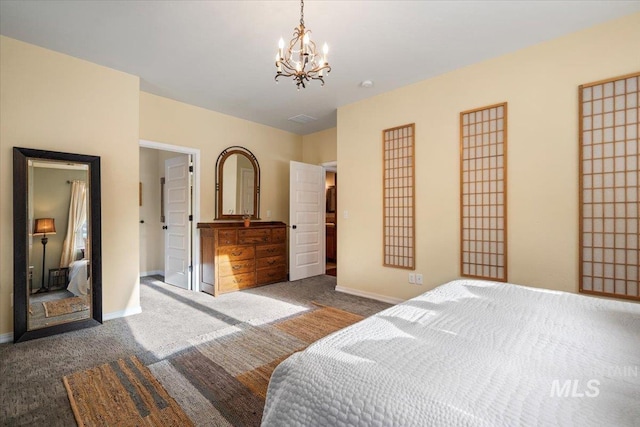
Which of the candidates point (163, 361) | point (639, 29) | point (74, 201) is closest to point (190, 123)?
point (74, 201)

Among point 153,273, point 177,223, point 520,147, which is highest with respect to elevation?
point 520,147

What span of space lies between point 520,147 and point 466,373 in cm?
267

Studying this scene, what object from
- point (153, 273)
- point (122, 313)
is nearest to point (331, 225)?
point (153, 273)

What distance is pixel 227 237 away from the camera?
13.5ft

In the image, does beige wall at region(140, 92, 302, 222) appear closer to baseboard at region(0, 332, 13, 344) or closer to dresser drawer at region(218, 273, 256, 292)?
dresser drawer at region(218, 273, 256, 292)

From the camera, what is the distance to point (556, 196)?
8.50 ft

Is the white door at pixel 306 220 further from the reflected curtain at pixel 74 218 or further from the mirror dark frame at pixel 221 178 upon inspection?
the reflected curtain at pixel 74 218

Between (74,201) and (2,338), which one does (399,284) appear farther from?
(2,338)

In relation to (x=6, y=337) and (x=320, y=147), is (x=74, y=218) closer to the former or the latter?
(x=6, y=337)

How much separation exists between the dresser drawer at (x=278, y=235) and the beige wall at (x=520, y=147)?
1640 mm

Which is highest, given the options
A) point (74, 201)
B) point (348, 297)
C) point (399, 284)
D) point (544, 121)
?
point (544, 121)

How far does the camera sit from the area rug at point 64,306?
8.93ft

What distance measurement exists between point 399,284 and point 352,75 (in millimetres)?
2505
